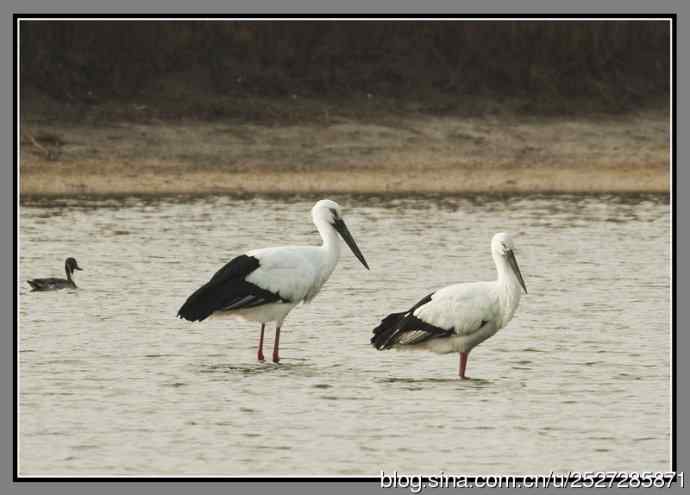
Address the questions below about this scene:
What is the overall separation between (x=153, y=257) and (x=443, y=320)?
Result: 6.58 m

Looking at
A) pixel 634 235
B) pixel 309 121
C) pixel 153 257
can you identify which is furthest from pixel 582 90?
pixel 153 257

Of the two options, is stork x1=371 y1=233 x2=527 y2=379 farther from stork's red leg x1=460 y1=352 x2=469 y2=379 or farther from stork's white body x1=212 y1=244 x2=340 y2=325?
stork's white body x1=212 y1=244 x2=340 y2=325

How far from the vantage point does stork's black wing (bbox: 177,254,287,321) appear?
10805 millimetres

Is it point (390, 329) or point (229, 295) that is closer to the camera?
point (390, 329)

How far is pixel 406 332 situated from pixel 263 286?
3.40 ft

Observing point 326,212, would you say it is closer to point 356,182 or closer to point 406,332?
point 406,332

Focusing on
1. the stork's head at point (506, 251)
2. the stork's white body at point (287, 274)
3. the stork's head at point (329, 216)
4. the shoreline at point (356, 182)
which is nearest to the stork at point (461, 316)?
the stork's head at point (506, 251)

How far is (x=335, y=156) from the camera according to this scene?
22812mm

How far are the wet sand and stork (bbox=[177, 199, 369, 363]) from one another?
36.0ft

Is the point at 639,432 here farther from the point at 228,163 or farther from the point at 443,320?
the point at 228,163

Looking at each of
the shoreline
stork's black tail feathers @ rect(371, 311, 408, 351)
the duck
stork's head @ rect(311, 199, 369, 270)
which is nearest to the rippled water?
the duck

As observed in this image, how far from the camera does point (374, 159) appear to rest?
75.0ft

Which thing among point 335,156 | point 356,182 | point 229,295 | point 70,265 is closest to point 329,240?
point 229,295

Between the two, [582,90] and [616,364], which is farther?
[582,90]
